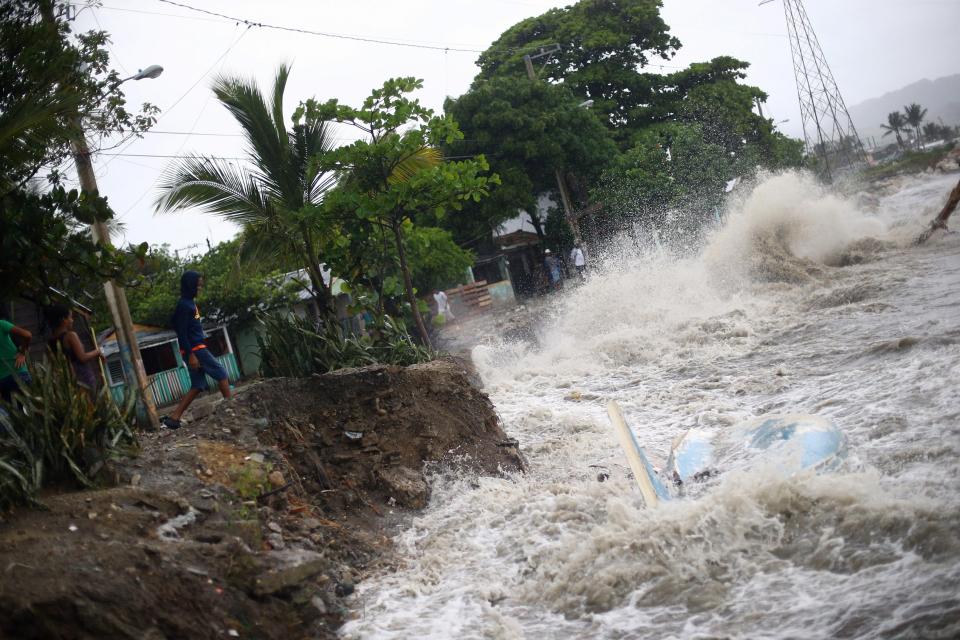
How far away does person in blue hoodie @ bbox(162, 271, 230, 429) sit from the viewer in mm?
7891

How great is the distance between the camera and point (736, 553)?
512 centimetres

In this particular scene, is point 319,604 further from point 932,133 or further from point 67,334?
point 932,133

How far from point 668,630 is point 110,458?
156 inches

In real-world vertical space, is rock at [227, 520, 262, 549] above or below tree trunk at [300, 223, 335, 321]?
below

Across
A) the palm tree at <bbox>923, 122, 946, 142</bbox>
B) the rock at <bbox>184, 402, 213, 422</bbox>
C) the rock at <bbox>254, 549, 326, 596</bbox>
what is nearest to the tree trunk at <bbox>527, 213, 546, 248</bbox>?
the rock at <bbox>184, 402, 213, 422</bbox>

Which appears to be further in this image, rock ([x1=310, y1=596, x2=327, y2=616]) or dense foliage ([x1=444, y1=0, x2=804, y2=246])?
dense foliage ([x1=444, y1=0, x2=804, y2=246])

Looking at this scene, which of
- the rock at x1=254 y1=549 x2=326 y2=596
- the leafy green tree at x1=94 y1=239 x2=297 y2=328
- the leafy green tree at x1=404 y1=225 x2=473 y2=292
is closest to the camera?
the rock at x1=254 y1=549 x2=326 y2=596

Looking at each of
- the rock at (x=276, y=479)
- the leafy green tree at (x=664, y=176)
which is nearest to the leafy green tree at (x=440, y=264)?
the leafy green tree at (x=664, y=176)

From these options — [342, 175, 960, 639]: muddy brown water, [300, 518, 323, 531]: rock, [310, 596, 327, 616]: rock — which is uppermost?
[300, 518, 323, 531]: rock

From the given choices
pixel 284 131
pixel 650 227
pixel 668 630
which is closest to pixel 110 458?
pixel 668 630

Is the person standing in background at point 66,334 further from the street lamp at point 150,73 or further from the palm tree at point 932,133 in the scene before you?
the palm tree at point 932,133

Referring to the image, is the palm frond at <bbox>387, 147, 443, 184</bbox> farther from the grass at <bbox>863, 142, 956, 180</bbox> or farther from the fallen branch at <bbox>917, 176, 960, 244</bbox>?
the grass at <bbox>863, 142, 956, 180</bbox>

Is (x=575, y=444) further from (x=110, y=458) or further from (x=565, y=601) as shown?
(x=110, y=458)

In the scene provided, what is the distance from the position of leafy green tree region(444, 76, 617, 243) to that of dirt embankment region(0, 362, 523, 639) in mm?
21425
